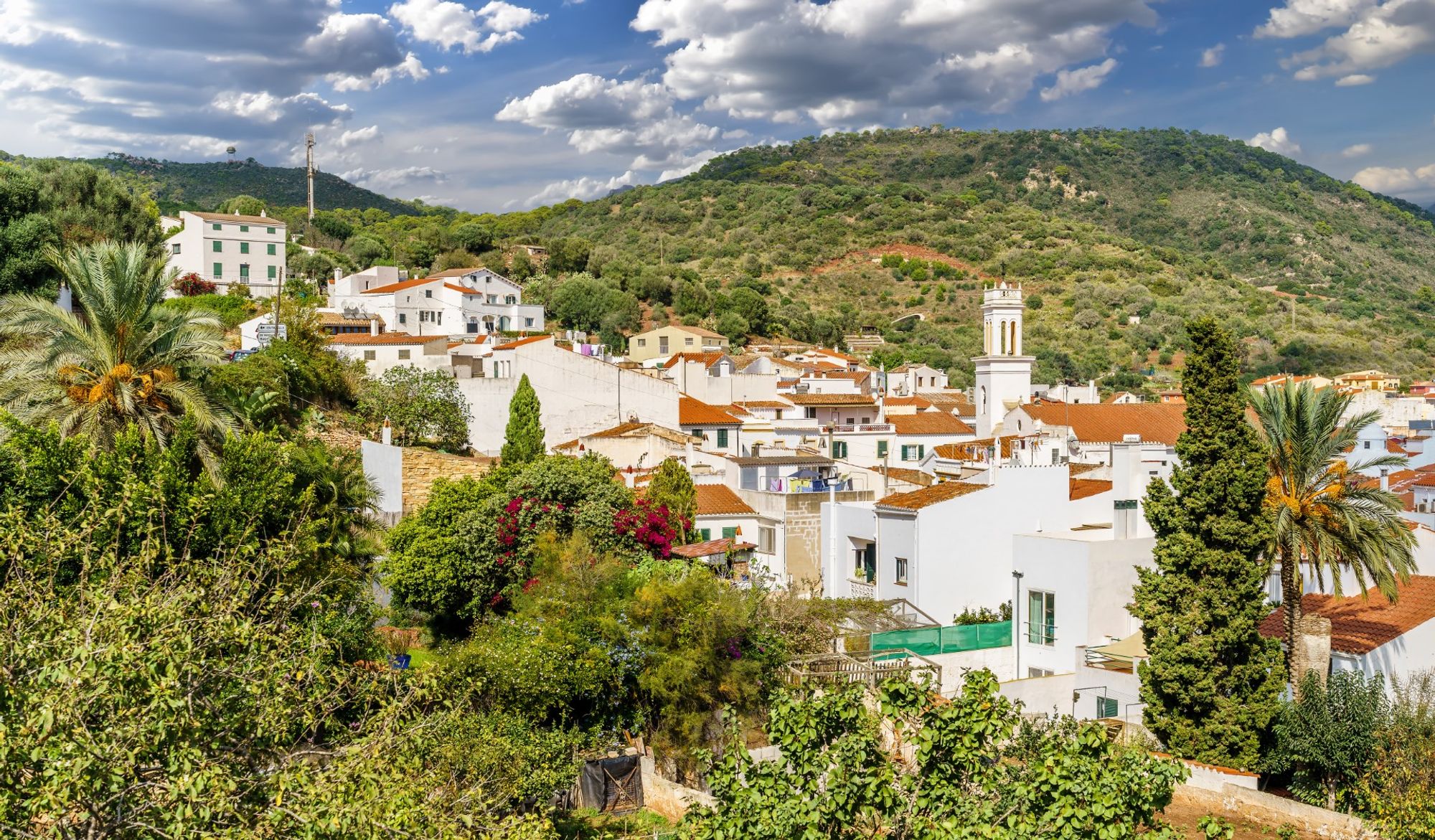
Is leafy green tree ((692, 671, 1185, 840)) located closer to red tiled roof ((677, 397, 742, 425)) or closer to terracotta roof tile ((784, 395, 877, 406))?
red tiled roof ((677, 397, 742, 425))

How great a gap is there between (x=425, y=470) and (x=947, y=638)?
53.9ft

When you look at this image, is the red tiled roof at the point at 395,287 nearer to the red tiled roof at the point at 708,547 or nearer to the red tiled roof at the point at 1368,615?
the red tiled roof at the point at 708,547

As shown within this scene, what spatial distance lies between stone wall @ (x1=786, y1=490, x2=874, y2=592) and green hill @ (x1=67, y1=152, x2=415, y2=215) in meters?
98.5

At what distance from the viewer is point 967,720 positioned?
9.45 meters

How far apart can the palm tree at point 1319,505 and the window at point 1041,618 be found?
14.7 ft

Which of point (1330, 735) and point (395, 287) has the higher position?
point (395, 287)

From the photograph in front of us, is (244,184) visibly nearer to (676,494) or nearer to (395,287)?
(395,287)

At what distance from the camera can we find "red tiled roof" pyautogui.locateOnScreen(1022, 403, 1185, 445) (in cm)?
4025

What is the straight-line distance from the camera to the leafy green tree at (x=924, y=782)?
8.69 meters

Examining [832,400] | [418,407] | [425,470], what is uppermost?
[832,400]

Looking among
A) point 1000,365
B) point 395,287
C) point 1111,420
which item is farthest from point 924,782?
point 395,287

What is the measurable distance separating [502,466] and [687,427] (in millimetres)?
11371

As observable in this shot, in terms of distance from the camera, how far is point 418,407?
120 feet

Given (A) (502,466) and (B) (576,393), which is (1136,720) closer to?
(A) (502,466)
